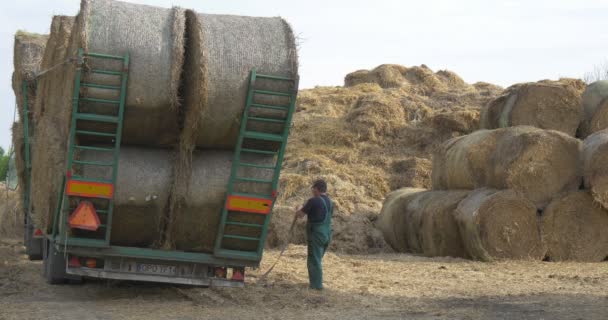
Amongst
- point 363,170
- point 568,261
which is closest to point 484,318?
point 568,261

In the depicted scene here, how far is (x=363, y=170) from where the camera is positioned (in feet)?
79.0

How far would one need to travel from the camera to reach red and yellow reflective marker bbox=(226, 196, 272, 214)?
11.8 metres

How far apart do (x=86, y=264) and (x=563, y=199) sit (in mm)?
8584

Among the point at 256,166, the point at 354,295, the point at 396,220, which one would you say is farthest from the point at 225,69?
the point at 396,220

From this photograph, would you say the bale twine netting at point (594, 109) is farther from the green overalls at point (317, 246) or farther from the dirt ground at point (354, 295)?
the green overalls at point (317, 246)

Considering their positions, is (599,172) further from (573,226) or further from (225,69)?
(225,69)

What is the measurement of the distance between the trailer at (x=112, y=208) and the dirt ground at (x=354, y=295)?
15.8 inches

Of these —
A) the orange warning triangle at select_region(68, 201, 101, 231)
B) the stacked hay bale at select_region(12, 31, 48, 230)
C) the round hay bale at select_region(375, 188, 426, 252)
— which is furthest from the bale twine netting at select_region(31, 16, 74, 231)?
the round hay bale at select_region(375, 188, 426, 252)

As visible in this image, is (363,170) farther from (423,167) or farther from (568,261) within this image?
(568,261)

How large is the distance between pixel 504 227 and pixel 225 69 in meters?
6.94

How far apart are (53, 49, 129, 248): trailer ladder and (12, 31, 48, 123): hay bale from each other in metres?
3.71

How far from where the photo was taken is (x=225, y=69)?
37.7 ft

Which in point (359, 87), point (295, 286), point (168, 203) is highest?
point (359, 87)

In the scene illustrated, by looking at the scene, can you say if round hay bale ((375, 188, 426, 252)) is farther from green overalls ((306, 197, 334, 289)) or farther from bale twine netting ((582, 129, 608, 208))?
green overalls ((306, 197, 334, 289))
